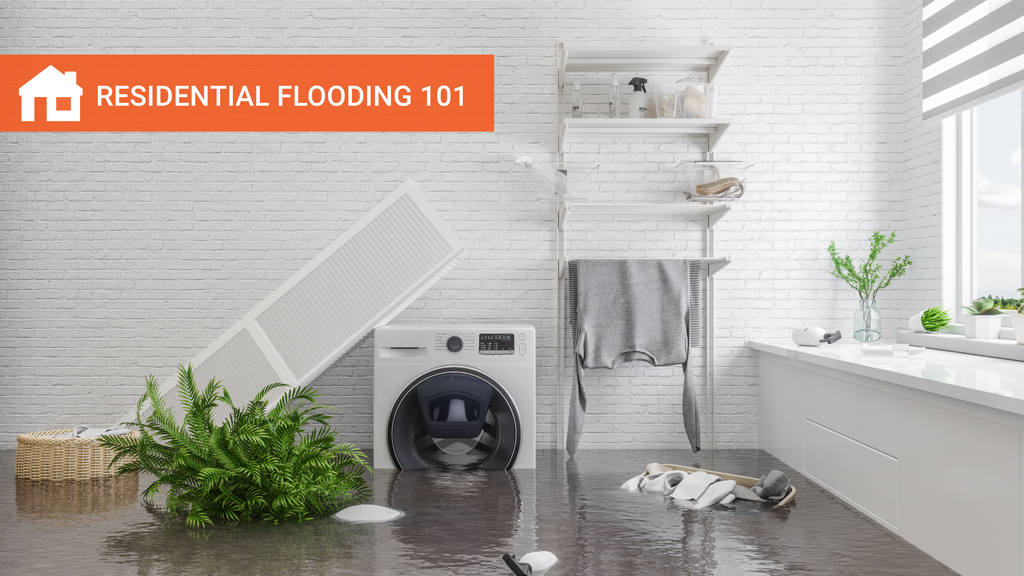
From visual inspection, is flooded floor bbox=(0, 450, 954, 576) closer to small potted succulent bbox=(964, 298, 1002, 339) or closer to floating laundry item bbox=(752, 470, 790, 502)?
floating laundry item bbox=(752, 470, 790, 502)

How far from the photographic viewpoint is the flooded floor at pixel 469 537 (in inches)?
74.0

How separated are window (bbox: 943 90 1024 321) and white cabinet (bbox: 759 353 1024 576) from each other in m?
1.07

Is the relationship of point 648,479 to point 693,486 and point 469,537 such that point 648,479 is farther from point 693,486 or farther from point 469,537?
point 469,537

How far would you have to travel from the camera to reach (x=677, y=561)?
6.33 feet

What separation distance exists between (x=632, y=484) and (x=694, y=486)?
267 mm

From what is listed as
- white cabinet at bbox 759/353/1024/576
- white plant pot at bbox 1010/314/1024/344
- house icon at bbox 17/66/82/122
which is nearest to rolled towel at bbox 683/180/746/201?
white cabinet at bbox 759/353/1024/576

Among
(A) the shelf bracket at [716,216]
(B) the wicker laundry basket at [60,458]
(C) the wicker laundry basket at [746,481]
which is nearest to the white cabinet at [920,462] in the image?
(C) the wicker laundry basket at [746,481]

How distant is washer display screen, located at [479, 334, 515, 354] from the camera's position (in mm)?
3119

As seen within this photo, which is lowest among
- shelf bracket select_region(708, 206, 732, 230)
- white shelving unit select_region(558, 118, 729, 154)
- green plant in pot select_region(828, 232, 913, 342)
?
green plant in pot select_region(828, 232, 913, 342)

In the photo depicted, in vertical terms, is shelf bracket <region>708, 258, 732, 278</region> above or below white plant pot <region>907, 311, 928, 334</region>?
above

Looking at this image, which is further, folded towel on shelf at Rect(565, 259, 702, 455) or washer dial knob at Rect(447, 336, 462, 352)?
folded towel on shelf at Rect(565, 259, 702, 455)

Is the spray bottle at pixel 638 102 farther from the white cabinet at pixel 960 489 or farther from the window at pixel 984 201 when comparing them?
the white cabinet at pixel 960 489

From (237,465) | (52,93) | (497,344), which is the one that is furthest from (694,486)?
(52,93)

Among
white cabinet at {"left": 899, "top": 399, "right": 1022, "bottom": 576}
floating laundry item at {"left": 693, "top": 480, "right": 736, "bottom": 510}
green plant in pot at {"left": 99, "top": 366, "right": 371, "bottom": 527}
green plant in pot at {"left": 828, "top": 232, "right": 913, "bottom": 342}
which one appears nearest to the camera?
white cabinet at {"left": 899, "top": 399, "right": 1022, "bottom": 576}
